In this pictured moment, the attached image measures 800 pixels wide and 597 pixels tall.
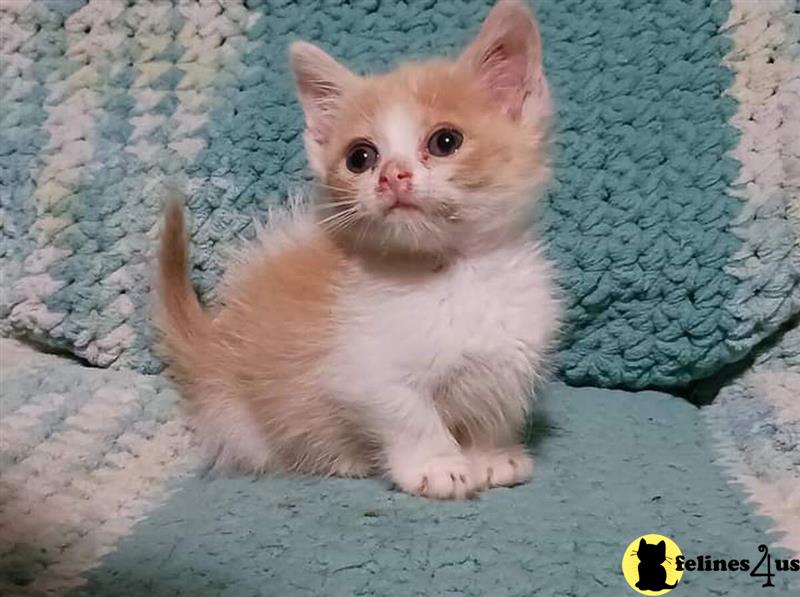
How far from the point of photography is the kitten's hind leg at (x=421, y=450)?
1014 mm

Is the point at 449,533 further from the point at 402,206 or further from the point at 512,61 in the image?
the point at 512,61

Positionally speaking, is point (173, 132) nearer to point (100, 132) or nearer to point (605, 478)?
point (100, 132)

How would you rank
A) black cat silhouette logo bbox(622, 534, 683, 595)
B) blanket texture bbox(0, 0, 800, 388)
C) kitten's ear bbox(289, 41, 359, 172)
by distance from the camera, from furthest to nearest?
1. blanket texture bbox(0, 0, 800, 388)
2. kitten's ear bbox(289, 41, 359, 172)
3. black cat silhouette logo bbox(622, 534, 683, 595)

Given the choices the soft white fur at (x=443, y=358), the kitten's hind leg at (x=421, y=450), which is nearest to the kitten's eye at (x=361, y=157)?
the soft white fur at (x=443, y=358)

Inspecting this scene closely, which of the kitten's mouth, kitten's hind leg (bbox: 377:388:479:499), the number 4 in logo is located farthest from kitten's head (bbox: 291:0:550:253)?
the number 4 in logo

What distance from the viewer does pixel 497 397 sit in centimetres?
105

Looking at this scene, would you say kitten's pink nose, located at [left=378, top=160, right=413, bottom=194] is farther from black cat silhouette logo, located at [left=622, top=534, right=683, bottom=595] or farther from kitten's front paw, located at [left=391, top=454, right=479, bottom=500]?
black cat silhouette logo, located at [left=622, top=534, right=683, bottom=595]

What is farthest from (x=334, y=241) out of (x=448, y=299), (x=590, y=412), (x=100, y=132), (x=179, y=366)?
(x=100, y=132)

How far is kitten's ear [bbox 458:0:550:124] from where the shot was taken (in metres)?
1.04

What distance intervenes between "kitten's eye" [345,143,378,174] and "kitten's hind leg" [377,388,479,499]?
0.69ft

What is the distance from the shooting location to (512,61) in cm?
107

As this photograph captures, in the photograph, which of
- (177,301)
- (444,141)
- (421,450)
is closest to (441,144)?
(444,141)

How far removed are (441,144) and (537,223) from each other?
0.67 feet

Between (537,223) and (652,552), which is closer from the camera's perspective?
(652,552)
